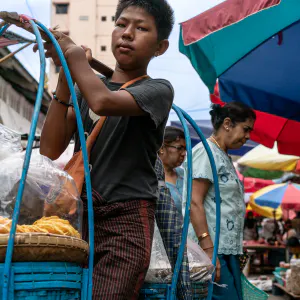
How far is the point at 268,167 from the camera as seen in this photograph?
9523mm

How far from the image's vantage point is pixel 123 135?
201 cm

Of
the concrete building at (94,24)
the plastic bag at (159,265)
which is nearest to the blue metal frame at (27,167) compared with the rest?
the plastic bag at (159,265)

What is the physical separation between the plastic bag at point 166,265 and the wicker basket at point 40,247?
0.75 metres

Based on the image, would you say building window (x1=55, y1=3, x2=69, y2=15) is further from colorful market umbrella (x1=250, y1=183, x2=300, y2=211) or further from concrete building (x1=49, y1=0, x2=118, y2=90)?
colorful market umbrella (x1=250, y1=183, x2=300, y2=211)

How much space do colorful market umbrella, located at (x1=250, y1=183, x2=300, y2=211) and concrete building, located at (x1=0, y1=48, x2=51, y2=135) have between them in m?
6.06

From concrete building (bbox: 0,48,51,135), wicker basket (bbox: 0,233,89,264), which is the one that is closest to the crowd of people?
wicker basket (bbox: 0,233,89,264)

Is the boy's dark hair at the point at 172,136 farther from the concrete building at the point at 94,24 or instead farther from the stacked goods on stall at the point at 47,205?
the concrete building at the point at 94,24

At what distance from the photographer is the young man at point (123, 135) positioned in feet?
6.02

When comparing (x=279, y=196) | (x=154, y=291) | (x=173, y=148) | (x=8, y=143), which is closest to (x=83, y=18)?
(x=279, y=196)

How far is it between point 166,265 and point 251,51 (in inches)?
93.3

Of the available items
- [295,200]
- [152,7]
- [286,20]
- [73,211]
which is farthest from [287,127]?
[295,200]

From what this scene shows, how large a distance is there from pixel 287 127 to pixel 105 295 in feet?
14.7

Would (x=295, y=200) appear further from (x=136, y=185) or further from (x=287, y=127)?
(x=136, y=185)

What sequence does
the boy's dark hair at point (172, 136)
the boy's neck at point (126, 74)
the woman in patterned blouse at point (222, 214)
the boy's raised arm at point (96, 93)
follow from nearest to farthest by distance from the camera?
the boy's raised arm at point (96, 93) → the boy's neck at point (126, 74) → the woman in patterned blouse at point (222, 214) → the boy's dark hair at point (172, 136)
